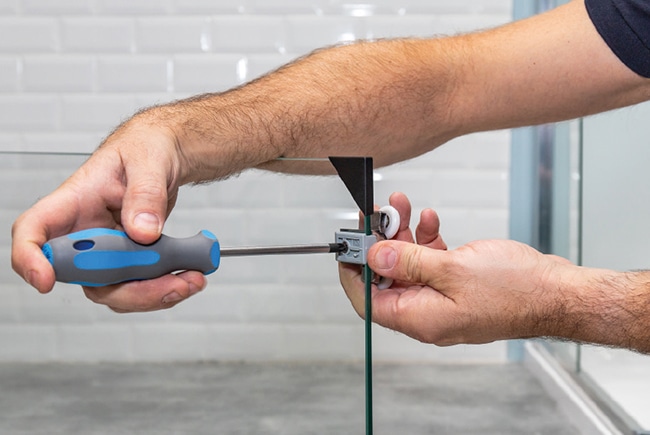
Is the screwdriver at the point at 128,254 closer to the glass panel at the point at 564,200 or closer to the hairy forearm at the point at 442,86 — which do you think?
the hairy forearm at the point at 442,86

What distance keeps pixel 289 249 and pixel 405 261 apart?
133 millimetres

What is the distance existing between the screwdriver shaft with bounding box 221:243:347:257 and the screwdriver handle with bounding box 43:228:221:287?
0.8 inches

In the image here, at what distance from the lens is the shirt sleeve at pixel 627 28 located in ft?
3.22

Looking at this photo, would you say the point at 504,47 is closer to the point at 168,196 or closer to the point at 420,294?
the point at 420,294

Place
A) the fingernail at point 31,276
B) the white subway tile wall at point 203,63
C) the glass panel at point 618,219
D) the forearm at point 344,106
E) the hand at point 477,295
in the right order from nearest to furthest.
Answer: the fingernail at point 31,276 → the hand at point 477,295 → the forearm at point 344,106 → the glass panel at point 618,219 → the white subway tile wall at point 203,63

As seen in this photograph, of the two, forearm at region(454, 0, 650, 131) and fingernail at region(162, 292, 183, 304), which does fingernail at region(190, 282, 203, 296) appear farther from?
forearm at region(454, 0, 650, 131)

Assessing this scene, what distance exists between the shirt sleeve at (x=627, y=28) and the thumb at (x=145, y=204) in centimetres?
62

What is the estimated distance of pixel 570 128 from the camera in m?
1.74

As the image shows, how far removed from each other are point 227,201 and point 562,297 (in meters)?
0.37

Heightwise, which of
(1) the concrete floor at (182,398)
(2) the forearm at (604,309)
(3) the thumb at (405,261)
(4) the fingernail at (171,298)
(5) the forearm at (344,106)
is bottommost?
(1) the concrete floor at (182,398)

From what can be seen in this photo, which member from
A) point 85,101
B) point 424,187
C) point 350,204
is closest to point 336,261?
point 350,204

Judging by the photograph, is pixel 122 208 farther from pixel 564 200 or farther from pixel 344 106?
pixel 564 200

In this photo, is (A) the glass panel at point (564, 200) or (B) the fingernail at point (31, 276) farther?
(A) the glass panel at point (564, 200)

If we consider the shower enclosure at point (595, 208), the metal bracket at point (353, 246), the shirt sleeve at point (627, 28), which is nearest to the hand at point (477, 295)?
the metal bracket at point (353, 246)
